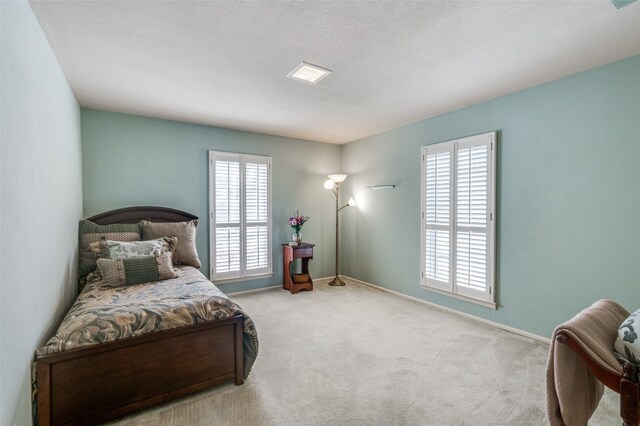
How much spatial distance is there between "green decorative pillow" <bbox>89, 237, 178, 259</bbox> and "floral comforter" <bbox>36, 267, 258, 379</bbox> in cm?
32

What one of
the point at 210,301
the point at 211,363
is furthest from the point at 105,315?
the point at 211,363

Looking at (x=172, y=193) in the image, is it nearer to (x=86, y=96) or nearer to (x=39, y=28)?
(x=86, y=96)

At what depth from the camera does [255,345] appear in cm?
231

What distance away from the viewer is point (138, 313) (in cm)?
A: 201

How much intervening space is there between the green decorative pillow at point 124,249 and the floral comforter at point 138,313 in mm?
320

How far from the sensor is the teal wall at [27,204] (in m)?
1.36

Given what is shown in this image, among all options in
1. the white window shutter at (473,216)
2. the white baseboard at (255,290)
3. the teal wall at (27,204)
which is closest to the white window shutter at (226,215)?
the white baseboard at (255,290)

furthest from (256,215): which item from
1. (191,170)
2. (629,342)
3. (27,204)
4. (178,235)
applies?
(629,342)

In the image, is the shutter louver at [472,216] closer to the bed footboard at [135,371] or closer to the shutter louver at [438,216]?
the shutter louver at [438,216]

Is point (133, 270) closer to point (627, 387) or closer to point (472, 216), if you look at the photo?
point (627, 387)

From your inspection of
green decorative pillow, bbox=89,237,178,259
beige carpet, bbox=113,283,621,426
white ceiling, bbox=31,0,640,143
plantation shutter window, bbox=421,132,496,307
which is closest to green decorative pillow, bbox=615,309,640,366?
beige carpet, bbox=113,283,621,426

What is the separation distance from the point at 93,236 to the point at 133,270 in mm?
816

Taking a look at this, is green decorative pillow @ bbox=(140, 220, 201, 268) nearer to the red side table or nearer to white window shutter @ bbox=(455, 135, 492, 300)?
the red side table

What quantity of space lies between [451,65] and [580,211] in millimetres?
1794
